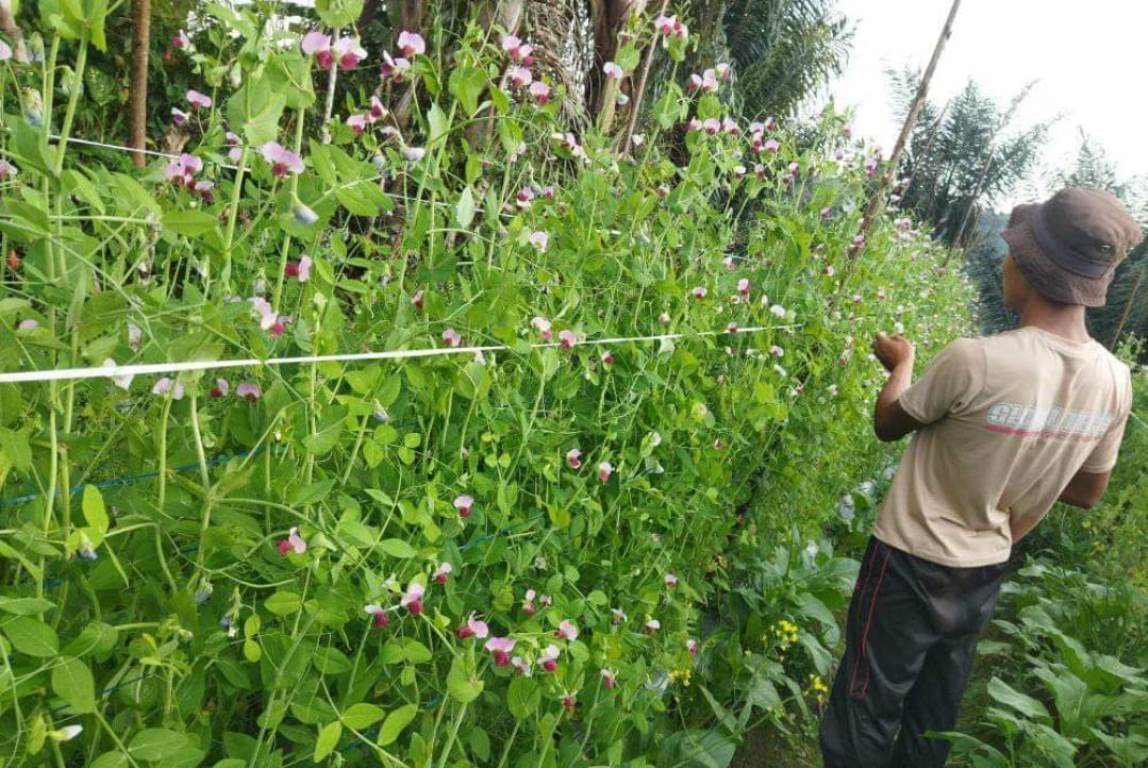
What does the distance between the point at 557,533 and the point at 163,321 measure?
965 mm

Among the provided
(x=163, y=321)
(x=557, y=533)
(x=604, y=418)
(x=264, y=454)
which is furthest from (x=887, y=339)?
(x=163, y=321)

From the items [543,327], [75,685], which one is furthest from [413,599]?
[543,327]

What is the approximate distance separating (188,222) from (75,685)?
48cm

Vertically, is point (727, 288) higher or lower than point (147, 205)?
lower

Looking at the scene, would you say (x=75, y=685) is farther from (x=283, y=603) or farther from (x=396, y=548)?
(x=396, y=548)

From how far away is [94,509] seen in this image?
0.84 m

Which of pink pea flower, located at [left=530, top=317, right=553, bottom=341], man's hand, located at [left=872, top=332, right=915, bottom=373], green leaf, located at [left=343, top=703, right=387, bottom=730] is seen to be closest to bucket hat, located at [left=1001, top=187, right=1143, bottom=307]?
man's hand, located at [left=872, top=332, right=915, bottom=373]

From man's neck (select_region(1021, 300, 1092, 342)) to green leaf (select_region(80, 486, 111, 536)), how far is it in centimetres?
190

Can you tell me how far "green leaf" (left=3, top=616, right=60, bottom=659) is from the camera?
32.6 inches

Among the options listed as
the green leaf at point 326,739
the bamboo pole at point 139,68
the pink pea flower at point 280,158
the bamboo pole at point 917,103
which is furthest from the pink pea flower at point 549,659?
the bamboo pole at point 917,103

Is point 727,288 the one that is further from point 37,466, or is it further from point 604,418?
point 37,466

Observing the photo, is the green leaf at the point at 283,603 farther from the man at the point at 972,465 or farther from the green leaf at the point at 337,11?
the man at the point at 972,465

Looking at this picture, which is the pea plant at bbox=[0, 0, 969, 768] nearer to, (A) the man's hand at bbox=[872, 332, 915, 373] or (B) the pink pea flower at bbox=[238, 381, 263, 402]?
(B) the pink pea flower at bbox=[238, 381, 263, 402]

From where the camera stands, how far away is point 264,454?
3.64 ft
